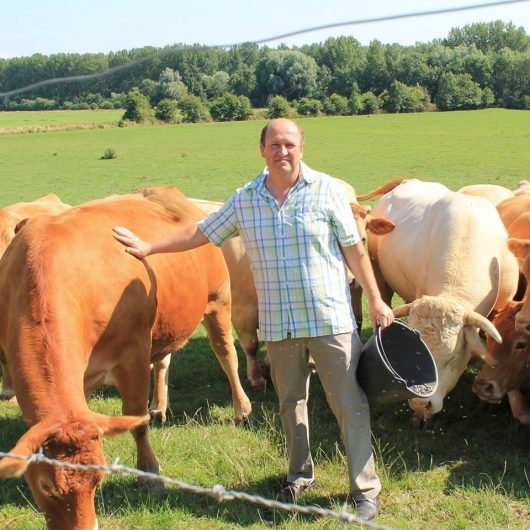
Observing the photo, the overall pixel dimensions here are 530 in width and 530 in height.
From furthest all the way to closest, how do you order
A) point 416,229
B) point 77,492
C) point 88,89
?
point 88,89
point 416,229
point 77,492

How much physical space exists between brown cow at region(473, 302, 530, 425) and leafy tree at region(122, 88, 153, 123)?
6159 cm

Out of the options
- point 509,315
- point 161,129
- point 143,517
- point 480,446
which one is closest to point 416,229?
point 509,315

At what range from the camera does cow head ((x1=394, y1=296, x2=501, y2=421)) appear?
17.8ft

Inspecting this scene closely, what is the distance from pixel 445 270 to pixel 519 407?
4.26 feet

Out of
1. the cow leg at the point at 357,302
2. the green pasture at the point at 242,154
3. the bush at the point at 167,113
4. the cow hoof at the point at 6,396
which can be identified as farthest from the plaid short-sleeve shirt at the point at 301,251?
the bush at the point at 167,113

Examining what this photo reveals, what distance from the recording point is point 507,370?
585 centimetres

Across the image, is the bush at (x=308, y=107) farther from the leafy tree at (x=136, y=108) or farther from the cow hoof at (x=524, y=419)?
the cow hoof at (x=524, y=419)

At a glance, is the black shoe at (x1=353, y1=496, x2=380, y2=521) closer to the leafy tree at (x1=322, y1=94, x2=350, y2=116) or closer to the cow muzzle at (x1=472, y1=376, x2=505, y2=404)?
the cow muzzle at (x1=472, y1=376, x2=505, y2=404)

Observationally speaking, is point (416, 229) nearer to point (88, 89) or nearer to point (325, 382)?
point (325, 382)

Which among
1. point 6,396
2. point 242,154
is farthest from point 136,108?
point 6,396

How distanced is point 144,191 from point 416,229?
292 cm

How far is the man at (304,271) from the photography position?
4.27 meters

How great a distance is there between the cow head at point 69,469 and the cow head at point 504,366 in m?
3.35

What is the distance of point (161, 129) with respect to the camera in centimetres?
6056
